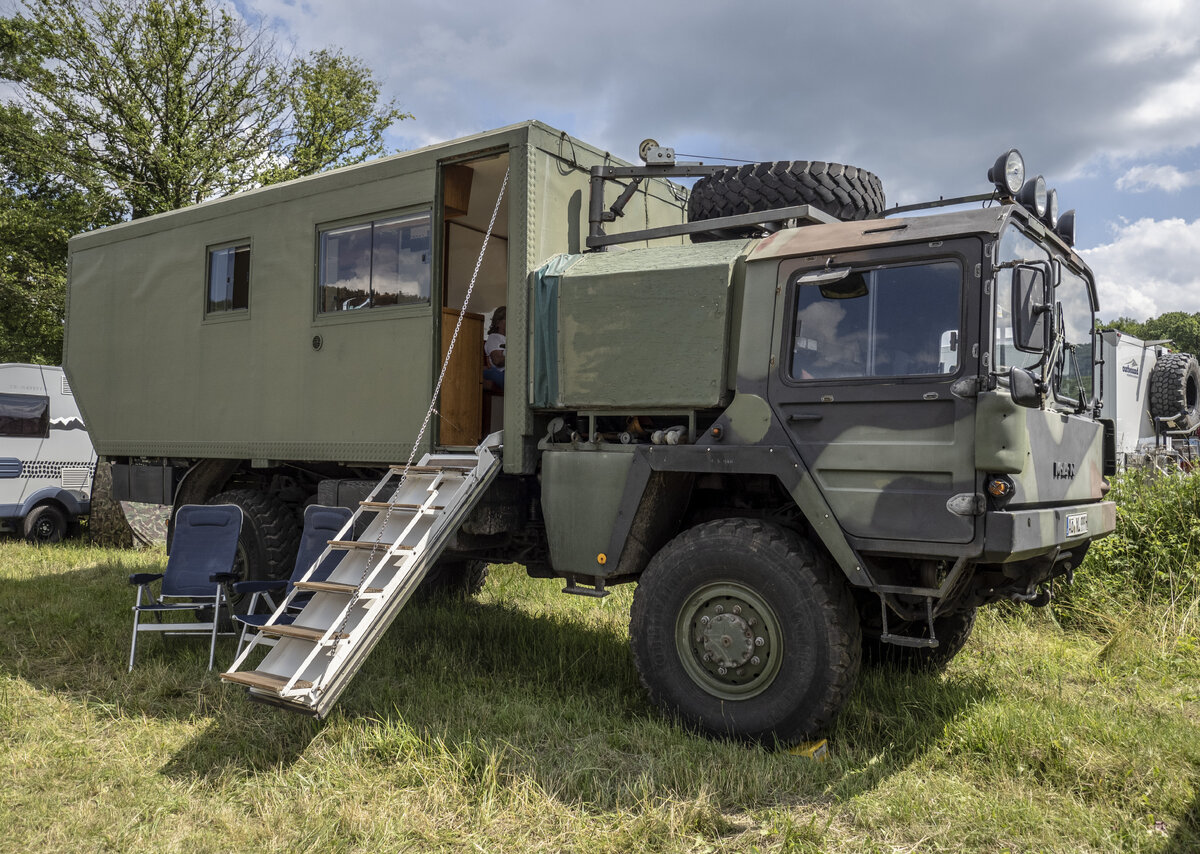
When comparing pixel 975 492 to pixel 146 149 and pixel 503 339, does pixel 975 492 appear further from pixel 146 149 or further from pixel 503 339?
pixel 146 149

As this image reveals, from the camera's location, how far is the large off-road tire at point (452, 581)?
8.41m

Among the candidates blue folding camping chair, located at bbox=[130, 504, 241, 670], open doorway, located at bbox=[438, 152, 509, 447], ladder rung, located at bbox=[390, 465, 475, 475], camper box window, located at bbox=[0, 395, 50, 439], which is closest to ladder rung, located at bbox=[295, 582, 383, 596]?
ladder rung, located at bbox=[390, 465, 475, 475]

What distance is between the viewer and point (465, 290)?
7.26 m

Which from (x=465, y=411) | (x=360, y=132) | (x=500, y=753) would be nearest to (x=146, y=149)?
(x=360, y=132)

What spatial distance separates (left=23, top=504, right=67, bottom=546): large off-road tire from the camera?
13.1 metres

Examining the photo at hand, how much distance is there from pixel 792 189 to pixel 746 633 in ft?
8.55

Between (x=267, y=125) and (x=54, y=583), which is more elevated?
(x=267, y=125)

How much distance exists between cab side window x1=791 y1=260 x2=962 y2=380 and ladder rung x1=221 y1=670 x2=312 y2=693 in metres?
2.91

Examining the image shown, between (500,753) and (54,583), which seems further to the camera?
(54,583)

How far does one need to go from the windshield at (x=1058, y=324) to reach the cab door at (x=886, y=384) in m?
0.15

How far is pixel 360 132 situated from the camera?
18.8 metres

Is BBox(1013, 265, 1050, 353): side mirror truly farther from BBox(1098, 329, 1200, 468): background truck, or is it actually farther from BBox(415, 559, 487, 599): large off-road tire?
BBox(1098, 329, 1200, 468): background truck

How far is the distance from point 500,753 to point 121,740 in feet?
6.58

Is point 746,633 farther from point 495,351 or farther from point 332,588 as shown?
point 495,351
